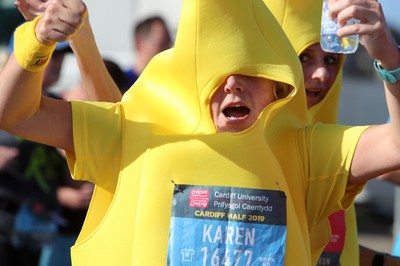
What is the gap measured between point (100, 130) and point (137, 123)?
141mm

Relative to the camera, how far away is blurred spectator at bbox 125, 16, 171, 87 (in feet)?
23.7

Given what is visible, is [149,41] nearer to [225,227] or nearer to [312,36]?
[312,36]

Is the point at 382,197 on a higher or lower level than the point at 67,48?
higher

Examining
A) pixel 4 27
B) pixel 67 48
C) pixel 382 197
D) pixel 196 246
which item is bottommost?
pixel 196 246

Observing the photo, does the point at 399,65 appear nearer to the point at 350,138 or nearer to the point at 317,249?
the point at 350,138

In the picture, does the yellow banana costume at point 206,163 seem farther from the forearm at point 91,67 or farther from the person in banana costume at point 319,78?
the person in banana costume at point 319,78

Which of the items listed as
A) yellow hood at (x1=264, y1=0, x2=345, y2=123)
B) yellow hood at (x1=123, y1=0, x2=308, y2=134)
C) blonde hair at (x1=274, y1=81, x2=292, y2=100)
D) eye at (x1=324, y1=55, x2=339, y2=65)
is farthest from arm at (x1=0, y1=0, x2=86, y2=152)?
eye at (x1=324, y1=55, x2=339, y2=65)

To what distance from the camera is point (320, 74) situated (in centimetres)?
441

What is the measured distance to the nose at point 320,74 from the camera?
4.41 metres

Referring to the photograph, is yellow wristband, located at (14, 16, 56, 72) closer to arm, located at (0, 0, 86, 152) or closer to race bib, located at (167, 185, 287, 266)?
arm, located at (0, 0, 86, 152)

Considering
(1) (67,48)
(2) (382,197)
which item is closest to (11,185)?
(1) (67,48)

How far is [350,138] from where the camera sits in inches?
142

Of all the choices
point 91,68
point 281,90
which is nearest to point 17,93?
point 91,68

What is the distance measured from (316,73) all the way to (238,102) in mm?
944
